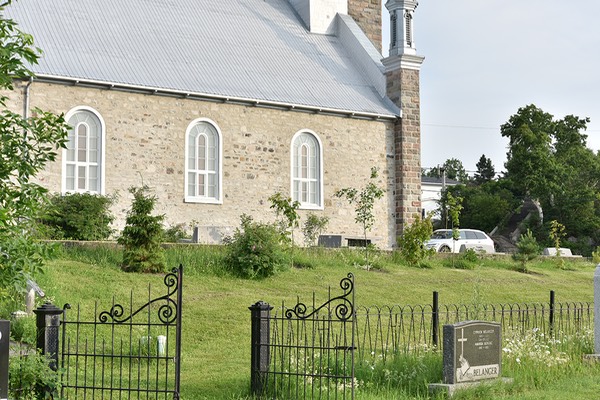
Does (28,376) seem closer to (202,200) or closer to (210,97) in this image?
(202,200)

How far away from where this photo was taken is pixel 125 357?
10.9 meters

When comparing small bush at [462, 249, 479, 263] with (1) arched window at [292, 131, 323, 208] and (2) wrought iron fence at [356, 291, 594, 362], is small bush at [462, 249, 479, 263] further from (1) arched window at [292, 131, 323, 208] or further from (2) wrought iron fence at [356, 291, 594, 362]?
(2) wrought iron fence at [356, 291, 594, 362]

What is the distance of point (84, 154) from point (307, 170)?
7721 mm

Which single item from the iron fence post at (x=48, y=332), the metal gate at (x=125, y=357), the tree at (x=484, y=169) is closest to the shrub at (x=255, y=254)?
the metal gate at (x=125, y=357)

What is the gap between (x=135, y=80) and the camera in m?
27.0

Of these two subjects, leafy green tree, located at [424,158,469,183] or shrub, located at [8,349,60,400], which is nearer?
shrub, located at [8,349,60,400]

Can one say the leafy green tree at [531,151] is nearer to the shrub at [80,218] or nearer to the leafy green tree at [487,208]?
the leafy green tree at [487,208]

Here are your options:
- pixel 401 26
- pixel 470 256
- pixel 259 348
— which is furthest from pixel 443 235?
pixel 259 348

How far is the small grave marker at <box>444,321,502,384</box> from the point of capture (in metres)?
11.4

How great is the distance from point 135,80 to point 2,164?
60.5 ft

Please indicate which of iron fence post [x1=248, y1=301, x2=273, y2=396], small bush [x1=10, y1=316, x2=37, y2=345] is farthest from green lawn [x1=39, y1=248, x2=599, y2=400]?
small bush [x1=10, y1=316, x2=37, y2=345]

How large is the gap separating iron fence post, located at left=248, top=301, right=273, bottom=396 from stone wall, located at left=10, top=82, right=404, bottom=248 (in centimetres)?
1459

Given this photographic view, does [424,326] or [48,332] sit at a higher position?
[48,332]

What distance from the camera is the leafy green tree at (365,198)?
1056 inches
